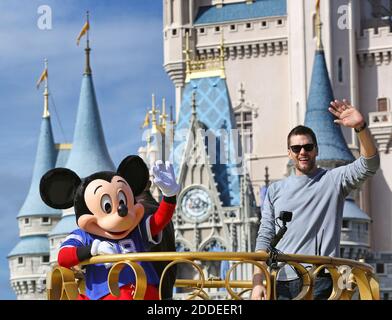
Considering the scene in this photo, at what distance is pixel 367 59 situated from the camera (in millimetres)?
43469

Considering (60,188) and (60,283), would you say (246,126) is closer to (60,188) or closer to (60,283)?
(60,188)

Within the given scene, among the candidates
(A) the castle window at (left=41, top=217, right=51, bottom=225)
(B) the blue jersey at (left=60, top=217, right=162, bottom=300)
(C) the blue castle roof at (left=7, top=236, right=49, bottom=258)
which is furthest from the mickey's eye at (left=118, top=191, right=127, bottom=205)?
(A) the castle window at (left=41, top=217, right=51, bottom=225)

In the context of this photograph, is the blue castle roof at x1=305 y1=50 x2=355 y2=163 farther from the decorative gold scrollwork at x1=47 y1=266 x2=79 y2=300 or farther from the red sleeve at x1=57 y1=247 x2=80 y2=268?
the decorative gold scrollwork at x1=47 y1=266 x2=79 y2=300

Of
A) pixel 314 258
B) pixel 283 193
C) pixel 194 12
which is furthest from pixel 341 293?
pixel 194 12

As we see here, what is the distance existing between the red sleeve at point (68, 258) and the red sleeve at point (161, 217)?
54 cm

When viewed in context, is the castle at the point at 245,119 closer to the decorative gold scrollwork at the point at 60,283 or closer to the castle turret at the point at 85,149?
the castle turret at the point at 85,149

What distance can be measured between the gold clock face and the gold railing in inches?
1270

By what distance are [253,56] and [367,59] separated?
348cm

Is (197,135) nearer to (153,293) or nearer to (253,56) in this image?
(253,56)

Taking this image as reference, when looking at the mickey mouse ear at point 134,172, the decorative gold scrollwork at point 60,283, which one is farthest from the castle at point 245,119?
the decorative gold scrollwork at point 60,283

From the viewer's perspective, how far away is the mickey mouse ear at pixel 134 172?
6047 millimetres

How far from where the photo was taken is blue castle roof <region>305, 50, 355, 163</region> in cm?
3781

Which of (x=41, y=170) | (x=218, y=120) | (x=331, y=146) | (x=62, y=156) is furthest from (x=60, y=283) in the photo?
(x=62, y=156)

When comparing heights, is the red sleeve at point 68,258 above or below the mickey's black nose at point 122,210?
below
